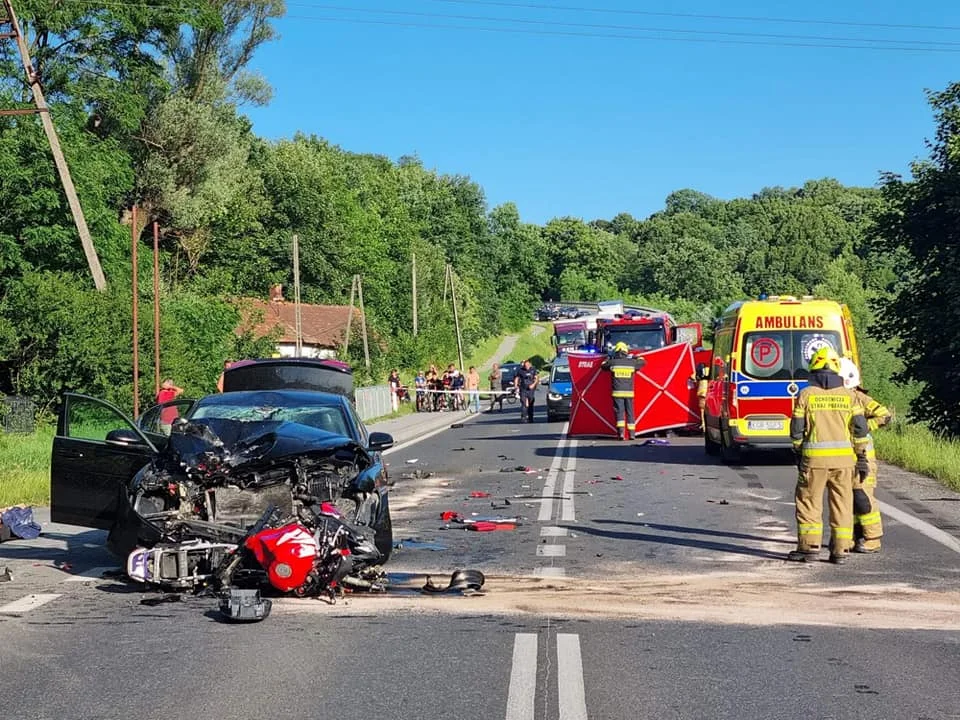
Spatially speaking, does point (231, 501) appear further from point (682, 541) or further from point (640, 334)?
point (640, 334)

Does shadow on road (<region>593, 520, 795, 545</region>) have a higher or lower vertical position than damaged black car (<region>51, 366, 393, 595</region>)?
lower

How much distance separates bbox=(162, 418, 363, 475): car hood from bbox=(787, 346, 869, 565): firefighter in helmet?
373cm

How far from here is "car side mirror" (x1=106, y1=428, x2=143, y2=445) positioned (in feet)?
33.1

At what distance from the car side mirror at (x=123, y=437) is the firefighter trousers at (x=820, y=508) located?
529 centimetres

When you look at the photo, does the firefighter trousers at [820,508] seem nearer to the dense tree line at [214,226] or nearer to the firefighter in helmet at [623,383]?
the firefighter in helmet at [623,383]

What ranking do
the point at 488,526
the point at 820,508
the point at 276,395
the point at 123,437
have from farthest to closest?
the point at 488,526
the point at 276,395
the point at 820,508
the point at 123,437

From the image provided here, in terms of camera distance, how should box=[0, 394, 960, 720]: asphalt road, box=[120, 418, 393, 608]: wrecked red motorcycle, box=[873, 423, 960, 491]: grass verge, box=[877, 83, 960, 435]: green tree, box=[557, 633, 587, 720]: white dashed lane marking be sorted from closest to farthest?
box=[557, 633, 587, 720]: white dashed lane marking
box=[0, 394, 960, 720]: asphalt road
box=[120, 418, 393, 608]: wrecked red motorcycle
box=[873, 423, 960, 491]: grass verge
box=[877, 83, 960, 435]: green tree

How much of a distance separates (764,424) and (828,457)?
29.7 feet

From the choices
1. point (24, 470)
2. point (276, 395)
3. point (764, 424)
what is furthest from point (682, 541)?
point (24, 470)

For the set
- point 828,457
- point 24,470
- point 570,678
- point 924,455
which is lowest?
point 570,678

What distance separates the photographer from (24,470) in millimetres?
19547

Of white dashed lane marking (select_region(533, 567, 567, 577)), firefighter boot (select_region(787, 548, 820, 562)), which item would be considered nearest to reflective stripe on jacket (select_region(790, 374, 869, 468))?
firefighter boot (select_region(787, 548, 820, 562))

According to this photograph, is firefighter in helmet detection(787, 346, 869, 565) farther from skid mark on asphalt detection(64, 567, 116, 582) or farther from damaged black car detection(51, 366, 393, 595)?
skid mark on asphalt detection(64, 567, 116, 582)

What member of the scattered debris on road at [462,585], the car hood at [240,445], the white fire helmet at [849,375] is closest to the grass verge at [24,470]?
the car hood at [240,445]
